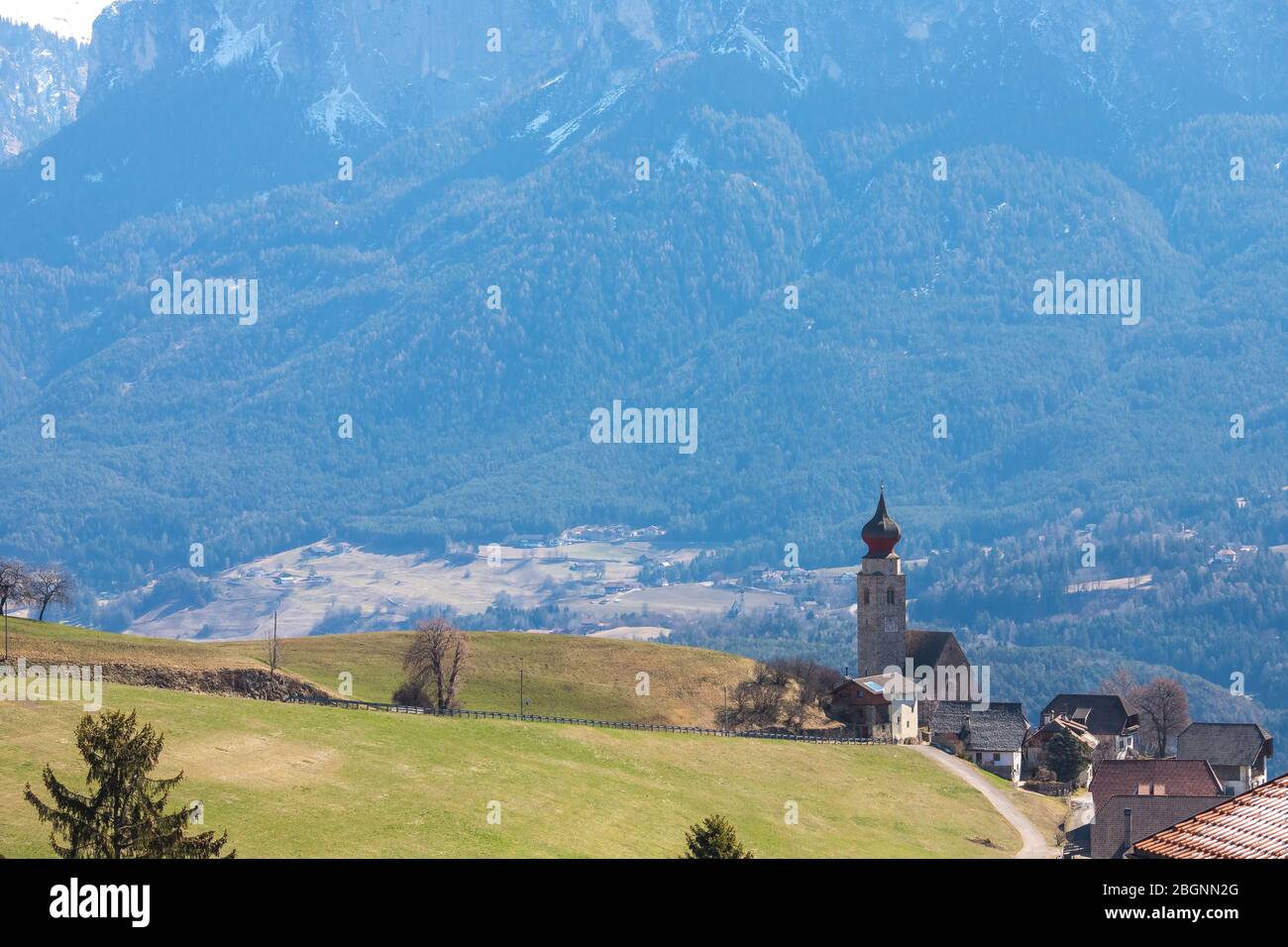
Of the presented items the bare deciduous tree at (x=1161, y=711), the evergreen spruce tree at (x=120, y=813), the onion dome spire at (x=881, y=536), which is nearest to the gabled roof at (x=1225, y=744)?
the bare deciduous tree at (x=1161, y=711)

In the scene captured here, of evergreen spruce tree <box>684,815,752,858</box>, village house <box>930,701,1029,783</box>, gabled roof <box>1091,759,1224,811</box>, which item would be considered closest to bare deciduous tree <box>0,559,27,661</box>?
village house <box>930,701,1029,783</box>

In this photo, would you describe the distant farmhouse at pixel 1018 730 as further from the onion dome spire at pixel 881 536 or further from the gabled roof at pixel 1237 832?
the gabled roof at pixel 1237 832

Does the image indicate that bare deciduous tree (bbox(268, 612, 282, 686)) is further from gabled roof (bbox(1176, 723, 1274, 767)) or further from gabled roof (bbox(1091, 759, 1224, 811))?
gabled roof (bbox(1176, 723, 1274, 767))

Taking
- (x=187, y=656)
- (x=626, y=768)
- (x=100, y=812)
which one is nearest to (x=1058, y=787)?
(x=626, y=768)

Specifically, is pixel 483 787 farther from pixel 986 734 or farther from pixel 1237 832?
pixel 1237 832
